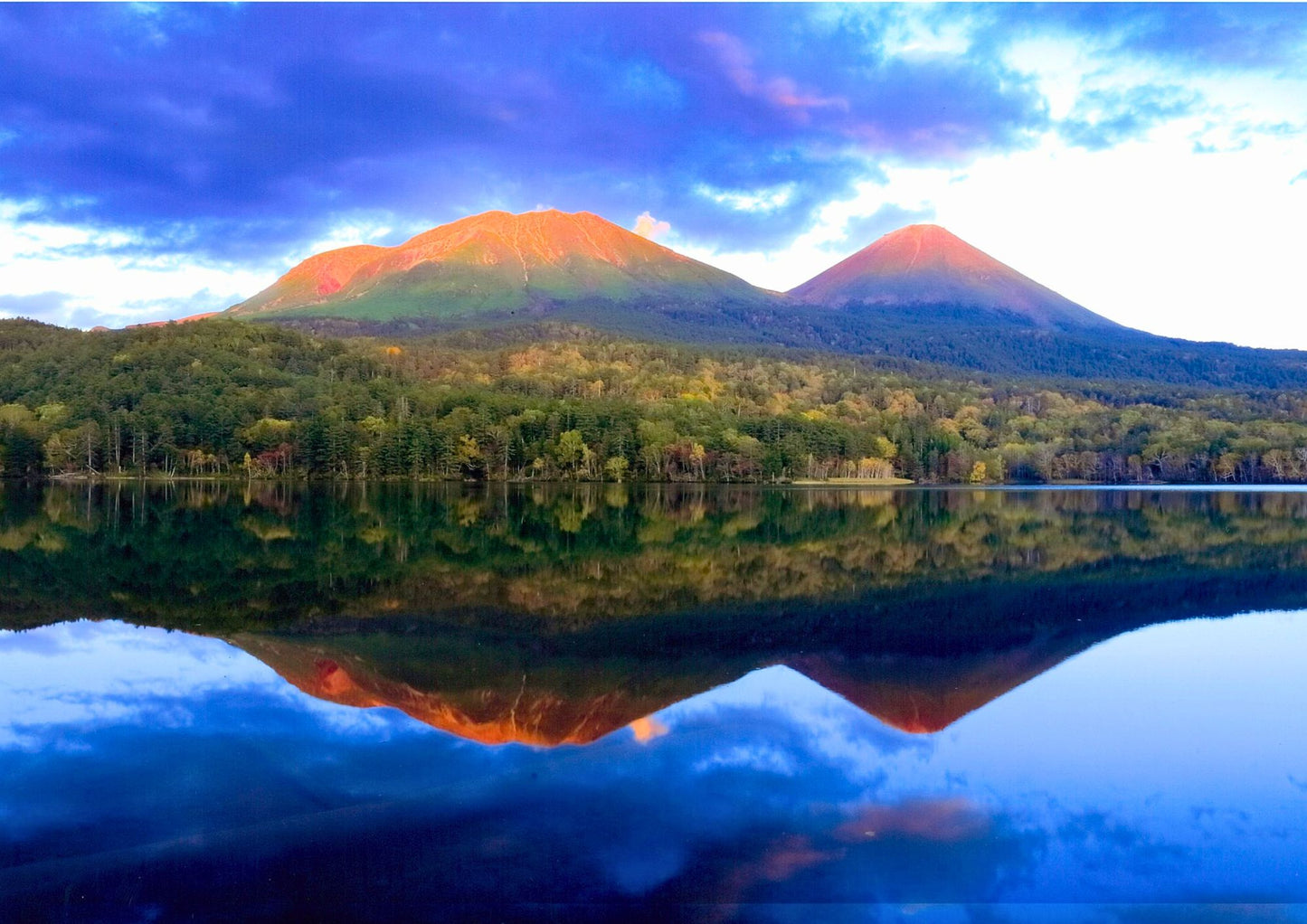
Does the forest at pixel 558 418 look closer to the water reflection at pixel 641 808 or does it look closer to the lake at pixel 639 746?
the lake at pixel 639 746

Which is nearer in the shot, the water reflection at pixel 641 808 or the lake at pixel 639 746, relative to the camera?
the water reflection at pixel 641 808

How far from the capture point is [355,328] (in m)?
197

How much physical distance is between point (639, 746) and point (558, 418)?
9218cm

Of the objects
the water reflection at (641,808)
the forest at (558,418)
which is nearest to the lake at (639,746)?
the water reflection at (641,808)

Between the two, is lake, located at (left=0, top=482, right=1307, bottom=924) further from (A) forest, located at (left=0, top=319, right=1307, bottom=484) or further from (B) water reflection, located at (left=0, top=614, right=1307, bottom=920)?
(A) forest, located at (left=0, top=319, right=1307, bottom=484)

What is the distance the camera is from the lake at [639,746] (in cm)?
679

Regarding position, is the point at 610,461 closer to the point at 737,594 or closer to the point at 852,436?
the point at 852,436

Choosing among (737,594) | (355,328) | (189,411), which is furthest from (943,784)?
(355,328)

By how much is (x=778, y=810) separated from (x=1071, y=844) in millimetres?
2430

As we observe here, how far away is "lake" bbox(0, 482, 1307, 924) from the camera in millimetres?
6793

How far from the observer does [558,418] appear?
332 feet

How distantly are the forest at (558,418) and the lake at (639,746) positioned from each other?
2970 inches

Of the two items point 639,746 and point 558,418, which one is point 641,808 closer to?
point 639,746

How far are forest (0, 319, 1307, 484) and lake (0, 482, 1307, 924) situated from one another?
75446mm
